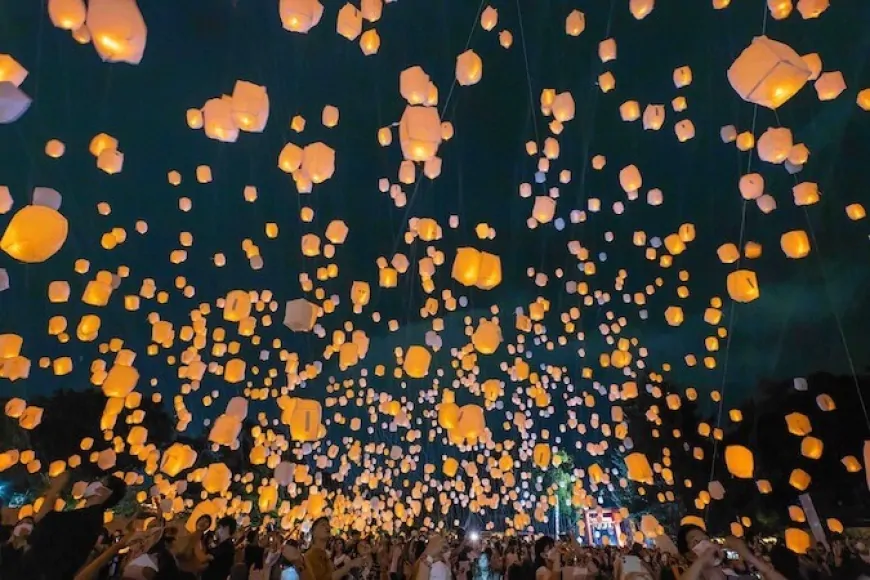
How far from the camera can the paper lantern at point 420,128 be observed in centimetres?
430

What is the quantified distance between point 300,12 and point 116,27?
132 cm

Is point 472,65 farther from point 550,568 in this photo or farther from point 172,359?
point 172,359

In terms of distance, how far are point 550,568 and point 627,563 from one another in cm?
95

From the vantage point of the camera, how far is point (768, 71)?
11.8 feet

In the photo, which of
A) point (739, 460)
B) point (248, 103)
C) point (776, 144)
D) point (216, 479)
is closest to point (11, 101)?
point (248, 103)

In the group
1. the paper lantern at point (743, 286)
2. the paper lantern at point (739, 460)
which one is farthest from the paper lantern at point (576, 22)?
the paper lantern at point (739, 460)

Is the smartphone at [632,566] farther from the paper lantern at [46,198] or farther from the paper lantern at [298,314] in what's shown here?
the paper lantern at [46,198]

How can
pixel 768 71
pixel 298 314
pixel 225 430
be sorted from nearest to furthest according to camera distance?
pixel 768 71
pixel 298 314
pixel 225 430

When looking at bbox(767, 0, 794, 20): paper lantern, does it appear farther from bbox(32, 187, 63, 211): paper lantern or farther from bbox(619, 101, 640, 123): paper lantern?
bbox(32, 187, 63, 211): paper lantern

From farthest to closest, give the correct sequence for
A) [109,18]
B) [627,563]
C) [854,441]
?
[854,441]
[109,18]
[627,563]

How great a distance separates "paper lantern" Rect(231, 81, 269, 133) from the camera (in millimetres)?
4582

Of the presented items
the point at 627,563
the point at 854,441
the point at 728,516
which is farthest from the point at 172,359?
the point at 728,516

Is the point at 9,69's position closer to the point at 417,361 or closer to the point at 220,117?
the point at 220,117

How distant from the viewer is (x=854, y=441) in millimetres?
20328
